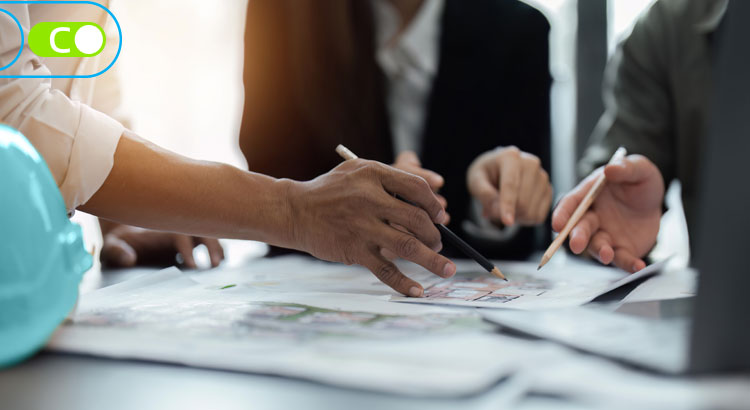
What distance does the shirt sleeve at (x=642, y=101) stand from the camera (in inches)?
40.9

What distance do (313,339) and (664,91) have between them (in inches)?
39.7

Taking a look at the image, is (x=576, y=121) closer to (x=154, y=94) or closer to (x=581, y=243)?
(x=581, y=243)

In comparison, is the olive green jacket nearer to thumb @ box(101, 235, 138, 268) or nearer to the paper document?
the paper document

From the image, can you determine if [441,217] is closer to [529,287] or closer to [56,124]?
[529,287]

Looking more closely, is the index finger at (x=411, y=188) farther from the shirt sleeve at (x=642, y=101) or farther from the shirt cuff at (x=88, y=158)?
the shirt sleeve at (x=642, y=101)

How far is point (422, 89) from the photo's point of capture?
1.12 meters

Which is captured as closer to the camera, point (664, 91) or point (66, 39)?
point (66, 39)

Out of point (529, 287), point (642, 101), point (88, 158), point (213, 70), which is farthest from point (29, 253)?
point (213, 70)

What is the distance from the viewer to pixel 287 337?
0.36 metres

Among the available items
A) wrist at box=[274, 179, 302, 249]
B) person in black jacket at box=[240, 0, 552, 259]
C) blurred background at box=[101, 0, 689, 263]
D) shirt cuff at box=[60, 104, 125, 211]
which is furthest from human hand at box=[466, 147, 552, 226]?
blurred background at box=[101, 0, 689, 263]

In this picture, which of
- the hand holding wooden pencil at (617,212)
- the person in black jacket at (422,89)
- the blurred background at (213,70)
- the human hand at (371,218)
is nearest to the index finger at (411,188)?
the human hand at (371,218)

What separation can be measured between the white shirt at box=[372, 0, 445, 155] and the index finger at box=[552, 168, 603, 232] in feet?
1.53

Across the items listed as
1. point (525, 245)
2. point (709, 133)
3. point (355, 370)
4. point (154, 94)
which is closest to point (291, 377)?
point (355, 370)

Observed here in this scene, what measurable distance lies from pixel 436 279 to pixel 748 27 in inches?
16.5
